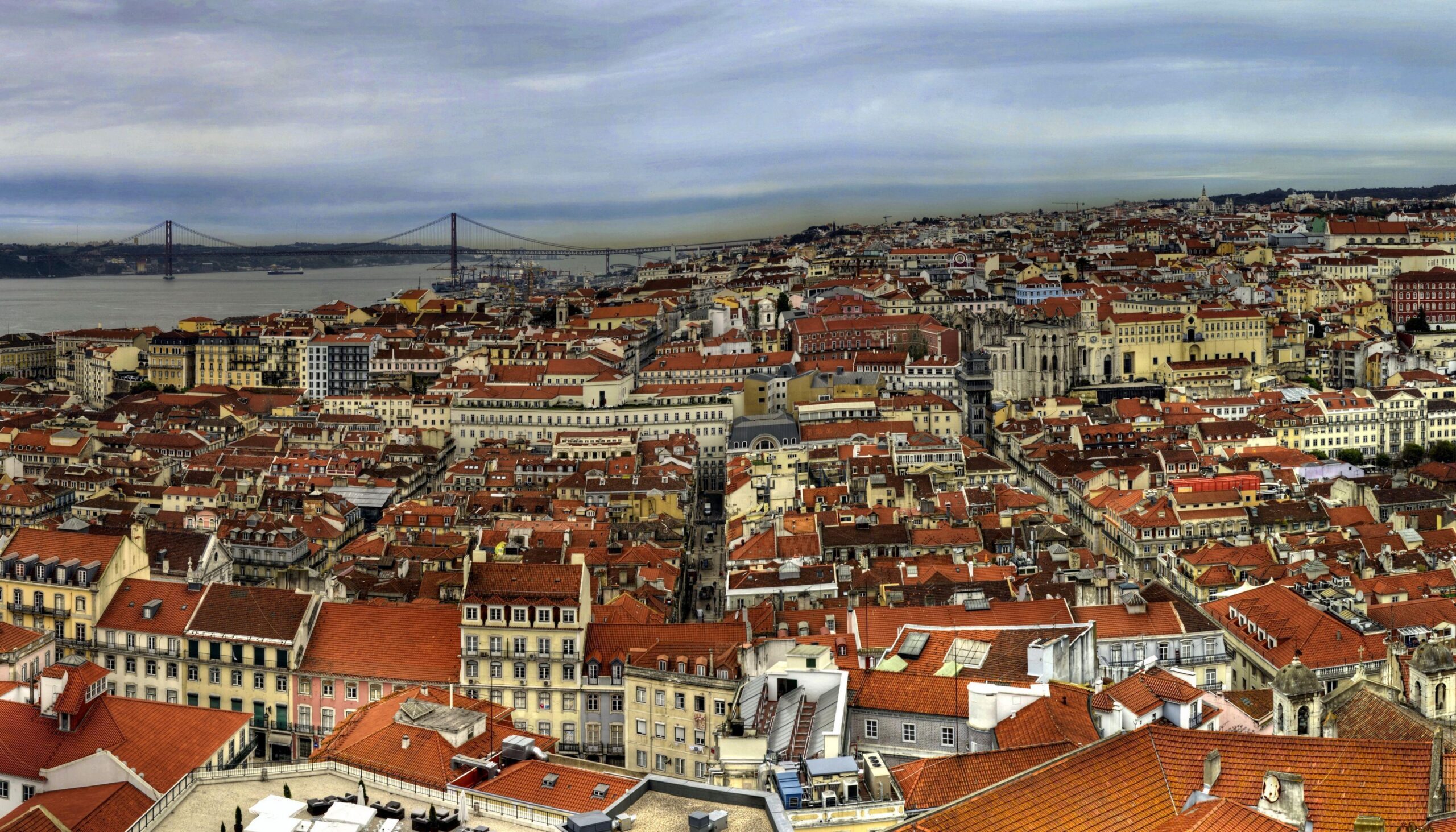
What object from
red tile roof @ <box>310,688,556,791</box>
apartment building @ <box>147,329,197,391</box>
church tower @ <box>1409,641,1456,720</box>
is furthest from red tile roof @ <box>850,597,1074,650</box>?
apartment building @ <box>147,329,197,391</box>

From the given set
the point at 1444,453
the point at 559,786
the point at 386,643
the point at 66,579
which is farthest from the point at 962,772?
the point at 1444,453

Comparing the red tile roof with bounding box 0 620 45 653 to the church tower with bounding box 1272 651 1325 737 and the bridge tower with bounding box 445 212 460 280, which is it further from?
the bridge tower with bounding box 445 212 460 280

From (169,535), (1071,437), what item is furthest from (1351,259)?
(169,535)

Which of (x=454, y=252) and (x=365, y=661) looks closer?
(x=365, y=661)

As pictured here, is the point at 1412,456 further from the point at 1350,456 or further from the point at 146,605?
the point at 146,605

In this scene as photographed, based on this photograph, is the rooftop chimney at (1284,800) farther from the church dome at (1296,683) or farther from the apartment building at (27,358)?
the apartment building at (27,358)

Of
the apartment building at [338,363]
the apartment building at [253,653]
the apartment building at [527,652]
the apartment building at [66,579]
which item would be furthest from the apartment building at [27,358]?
the apartment building at [527,652]
